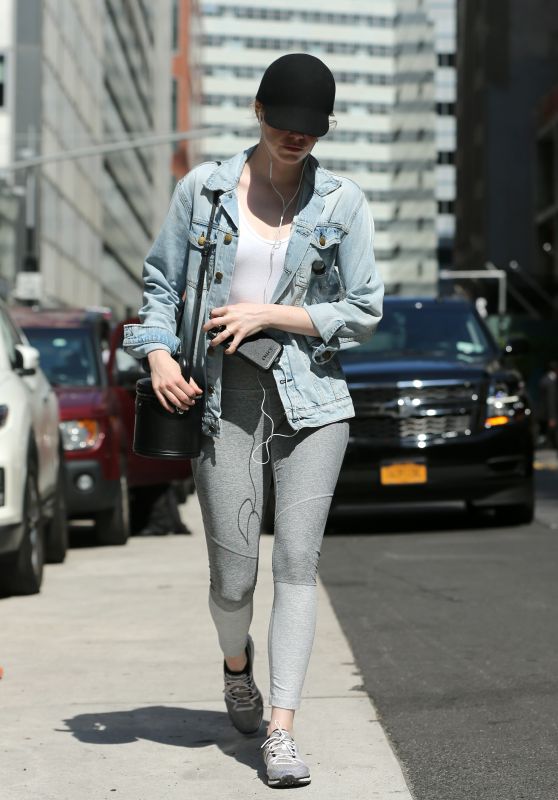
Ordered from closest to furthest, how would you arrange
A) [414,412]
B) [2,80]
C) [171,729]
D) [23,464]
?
[171,729]
[23,464]
[414,412]
[2,80]

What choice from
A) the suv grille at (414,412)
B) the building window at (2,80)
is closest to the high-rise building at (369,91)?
the building window at (2,80)

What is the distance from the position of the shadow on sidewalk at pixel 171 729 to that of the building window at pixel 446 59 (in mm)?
152065

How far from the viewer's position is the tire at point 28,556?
904 cm

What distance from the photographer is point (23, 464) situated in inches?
353

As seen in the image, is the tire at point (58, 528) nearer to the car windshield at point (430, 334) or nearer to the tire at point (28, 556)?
the tire at point (28, 556)

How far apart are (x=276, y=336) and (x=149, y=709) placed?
169 cm

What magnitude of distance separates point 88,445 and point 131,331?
7.49 meters

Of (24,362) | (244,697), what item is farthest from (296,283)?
(24,362)

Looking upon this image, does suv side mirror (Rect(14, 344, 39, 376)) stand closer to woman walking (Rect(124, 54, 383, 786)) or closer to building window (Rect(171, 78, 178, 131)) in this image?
woman walking (Rect(124, 54, 383, 786))

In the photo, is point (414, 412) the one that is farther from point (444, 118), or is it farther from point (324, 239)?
point (444, 118)

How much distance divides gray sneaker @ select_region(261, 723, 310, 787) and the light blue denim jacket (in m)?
0.85

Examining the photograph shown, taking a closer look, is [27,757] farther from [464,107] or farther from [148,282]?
[464,107]

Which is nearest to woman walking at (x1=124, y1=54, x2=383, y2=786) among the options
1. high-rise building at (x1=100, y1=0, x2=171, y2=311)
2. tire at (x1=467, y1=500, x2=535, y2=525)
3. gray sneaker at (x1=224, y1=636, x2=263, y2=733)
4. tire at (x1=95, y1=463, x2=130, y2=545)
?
gray sneaker at (x1=224, y1=636, x2=263, y2=733)

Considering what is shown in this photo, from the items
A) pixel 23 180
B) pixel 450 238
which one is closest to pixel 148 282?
pixel 23 180
